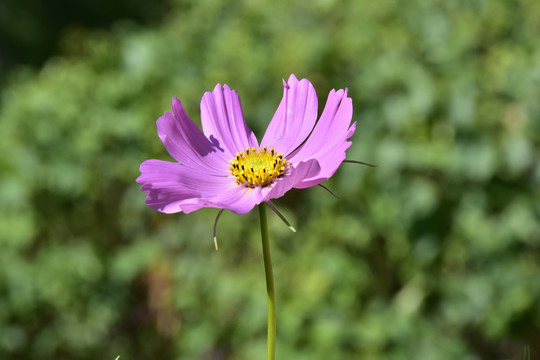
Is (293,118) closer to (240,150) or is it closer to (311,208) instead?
(240,150)

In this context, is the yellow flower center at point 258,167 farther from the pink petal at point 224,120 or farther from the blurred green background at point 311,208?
the blurred green background at point 311,208

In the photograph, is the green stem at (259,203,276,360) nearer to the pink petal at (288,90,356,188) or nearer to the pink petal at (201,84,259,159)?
the pink petal at (288,90,356,188)

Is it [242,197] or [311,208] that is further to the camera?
[311,208]

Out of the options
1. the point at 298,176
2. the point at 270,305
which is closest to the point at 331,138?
the point at 298,176

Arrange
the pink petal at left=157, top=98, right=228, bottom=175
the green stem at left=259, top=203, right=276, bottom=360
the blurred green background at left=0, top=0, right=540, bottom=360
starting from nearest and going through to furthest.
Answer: the green stem at left=259, top=203, right=276, bottom=360
the pink petal at left=157, top=98, right=228, bottom=175
the blurred green background at left=0, top=0, right=540, bottom=360

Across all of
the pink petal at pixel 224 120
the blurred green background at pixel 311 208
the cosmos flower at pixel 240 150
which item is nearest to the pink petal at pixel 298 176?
the cosmos flower at pixel 240 150

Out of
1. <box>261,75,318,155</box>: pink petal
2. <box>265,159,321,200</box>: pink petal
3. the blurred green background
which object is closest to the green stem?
<box>265,159,321,200</box>: pink petal

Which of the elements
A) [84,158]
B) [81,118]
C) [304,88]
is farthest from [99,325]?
[304,88]
